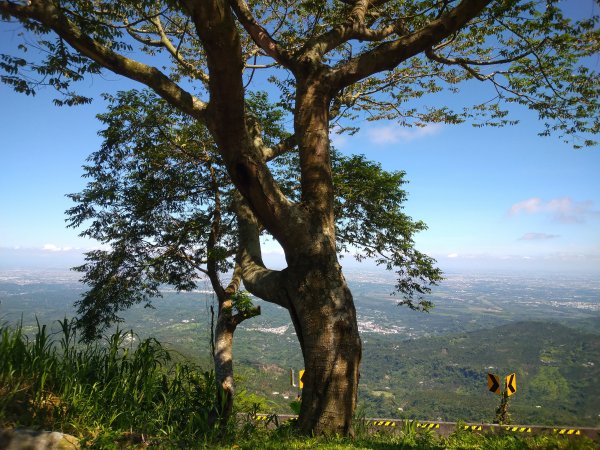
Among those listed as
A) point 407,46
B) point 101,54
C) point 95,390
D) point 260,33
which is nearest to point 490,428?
point 407,46

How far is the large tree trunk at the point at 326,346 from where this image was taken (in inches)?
164

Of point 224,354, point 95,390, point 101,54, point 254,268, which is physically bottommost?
point 224,354

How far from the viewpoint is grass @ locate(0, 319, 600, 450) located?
2986 millimetres

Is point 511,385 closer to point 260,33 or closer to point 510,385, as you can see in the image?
point 510,385

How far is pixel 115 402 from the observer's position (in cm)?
349

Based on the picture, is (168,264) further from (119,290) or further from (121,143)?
(121,143)

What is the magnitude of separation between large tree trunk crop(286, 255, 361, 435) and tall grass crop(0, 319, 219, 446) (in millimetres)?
1161

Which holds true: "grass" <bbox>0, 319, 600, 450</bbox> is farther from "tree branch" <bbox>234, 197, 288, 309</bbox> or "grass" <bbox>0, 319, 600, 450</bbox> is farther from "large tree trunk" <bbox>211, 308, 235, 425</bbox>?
"large tree trunk" <bbox>211, 308, 235, 425</bbox>

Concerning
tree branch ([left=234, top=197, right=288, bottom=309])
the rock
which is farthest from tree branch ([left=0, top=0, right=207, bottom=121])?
the rock

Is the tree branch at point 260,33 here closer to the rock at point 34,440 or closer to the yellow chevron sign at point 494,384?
the rock at point 34,440

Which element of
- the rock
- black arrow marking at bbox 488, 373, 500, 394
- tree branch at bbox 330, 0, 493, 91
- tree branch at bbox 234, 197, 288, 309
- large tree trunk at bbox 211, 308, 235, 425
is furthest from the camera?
black arrow marking at bbox 488, 373, 500, 394

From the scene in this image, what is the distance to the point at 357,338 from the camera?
4.41 metres

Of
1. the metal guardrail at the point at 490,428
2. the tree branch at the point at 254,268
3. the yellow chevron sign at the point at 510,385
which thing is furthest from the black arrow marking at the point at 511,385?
the tree branch at the point at 254,268

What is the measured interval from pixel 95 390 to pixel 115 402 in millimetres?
241
